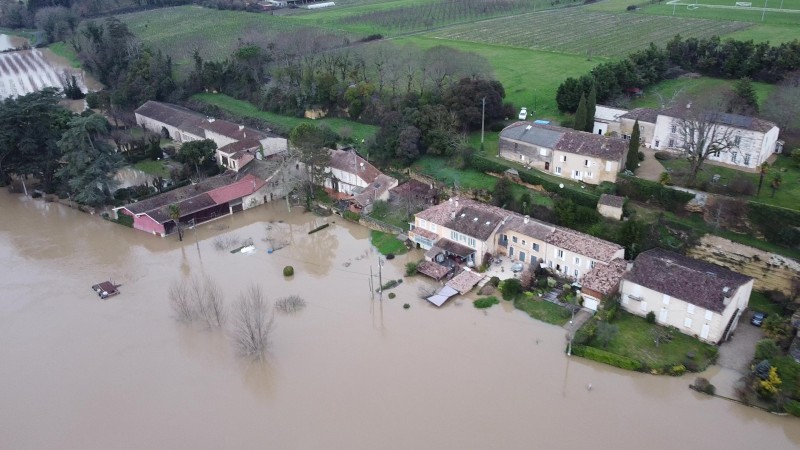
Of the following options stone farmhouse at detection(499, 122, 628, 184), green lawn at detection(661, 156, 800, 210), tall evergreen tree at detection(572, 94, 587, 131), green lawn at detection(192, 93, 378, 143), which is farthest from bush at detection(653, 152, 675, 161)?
green lawn at detection(192, 93, 378, 143)

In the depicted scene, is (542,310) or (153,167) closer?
(542,310)

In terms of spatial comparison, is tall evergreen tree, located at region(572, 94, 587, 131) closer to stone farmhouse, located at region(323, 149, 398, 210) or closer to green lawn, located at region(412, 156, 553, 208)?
green lawn, located at region(412, 156, 553, 208)

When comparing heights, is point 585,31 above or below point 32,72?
above

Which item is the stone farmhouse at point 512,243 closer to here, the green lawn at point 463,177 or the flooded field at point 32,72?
the green lawn at point 463,177

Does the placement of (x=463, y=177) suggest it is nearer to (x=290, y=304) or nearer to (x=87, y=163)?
(x=290, y=304)

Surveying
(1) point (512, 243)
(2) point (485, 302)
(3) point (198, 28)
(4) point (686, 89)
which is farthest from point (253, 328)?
(3) point (198, 28)

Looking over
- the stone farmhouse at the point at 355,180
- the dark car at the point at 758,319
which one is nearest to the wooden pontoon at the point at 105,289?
the stone farmhouse at the point at 355,180

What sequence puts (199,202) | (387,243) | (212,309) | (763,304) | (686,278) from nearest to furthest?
(686,278)
(763,304)
(212,309)
(387,243)
(199,202)

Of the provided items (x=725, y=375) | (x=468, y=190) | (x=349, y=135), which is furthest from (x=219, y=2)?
(x=725, y=375)
